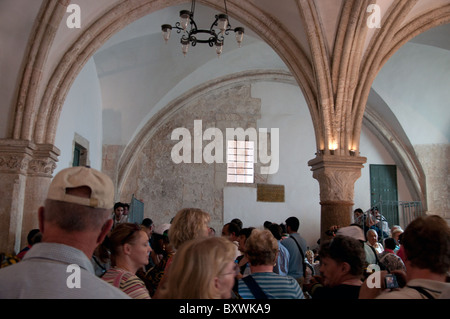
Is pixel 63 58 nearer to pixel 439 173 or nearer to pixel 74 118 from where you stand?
pixel 74 118

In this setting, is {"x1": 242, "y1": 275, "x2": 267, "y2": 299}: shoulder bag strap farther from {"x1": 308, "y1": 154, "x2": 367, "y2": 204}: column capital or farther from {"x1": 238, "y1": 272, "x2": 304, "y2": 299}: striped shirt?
{"x1": 308, "y1": 154, "x2": 367, "y2": 204}: column capital

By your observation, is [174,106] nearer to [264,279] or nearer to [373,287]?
[264,279]

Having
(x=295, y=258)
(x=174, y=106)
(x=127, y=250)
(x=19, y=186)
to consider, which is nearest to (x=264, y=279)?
(x=127, y=250)

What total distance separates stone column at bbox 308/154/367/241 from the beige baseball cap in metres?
6.28

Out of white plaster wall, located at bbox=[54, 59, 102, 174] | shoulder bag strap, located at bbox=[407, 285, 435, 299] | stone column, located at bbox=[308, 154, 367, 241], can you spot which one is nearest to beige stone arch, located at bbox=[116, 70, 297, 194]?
white plaster wall, located at bbox=[54, 59, 102, 174]

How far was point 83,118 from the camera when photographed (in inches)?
390

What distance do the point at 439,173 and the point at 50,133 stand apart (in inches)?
436

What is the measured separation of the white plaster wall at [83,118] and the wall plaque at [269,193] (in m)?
4.69

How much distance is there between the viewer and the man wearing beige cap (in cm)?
113

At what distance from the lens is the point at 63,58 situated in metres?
7.39
